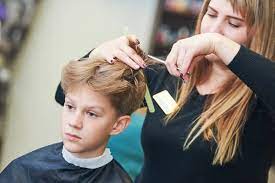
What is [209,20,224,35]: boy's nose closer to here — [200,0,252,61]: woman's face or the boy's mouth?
[200,0,252,61]: woman's face

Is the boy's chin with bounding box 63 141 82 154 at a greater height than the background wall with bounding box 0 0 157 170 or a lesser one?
greater

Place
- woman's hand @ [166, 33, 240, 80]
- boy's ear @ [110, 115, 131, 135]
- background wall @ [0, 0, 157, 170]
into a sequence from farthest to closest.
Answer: background wall @ [0, 0, 157, 170]
boy's ear @ [110, 115, 131, 135]
woman's hand @ [166, 33, 240, 80]

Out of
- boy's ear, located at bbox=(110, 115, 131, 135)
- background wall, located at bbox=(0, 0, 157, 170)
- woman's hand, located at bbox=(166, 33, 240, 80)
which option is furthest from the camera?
background wall, located at bbox=(0, 0, 157, 170)

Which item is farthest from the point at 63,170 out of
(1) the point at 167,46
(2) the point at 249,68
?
(1) the point at 167,46

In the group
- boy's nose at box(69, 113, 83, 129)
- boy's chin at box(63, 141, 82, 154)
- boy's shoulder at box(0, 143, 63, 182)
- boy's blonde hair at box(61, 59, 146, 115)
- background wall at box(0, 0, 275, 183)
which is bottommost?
background wall at box(0, 0, 275, 183)

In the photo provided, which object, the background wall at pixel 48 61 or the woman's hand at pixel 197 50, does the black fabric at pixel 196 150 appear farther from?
the background wall at pixel 48 61

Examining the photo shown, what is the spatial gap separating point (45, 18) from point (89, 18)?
10.6 inches

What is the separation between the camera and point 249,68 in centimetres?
117

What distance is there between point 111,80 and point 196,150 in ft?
1.05

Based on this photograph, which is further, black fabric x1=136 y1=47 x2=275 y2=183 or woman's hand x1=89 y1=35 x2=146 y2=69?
black fabric x1=136 y1=47 x2=275 y2=183

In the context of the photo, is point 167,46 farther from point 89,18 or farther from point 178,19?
point 89,18

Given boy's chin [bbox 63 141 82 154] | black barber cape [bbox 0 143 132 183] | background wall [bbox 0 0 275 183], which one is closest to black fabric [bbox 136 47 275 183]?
black barber cape [bbox 0 143 132 183]

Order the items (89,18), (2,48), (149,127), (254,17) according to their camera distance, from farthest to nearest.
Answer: (89,18) → (2,48) → (149,127) → (254,17)

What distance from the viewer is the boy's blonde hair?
122cm
